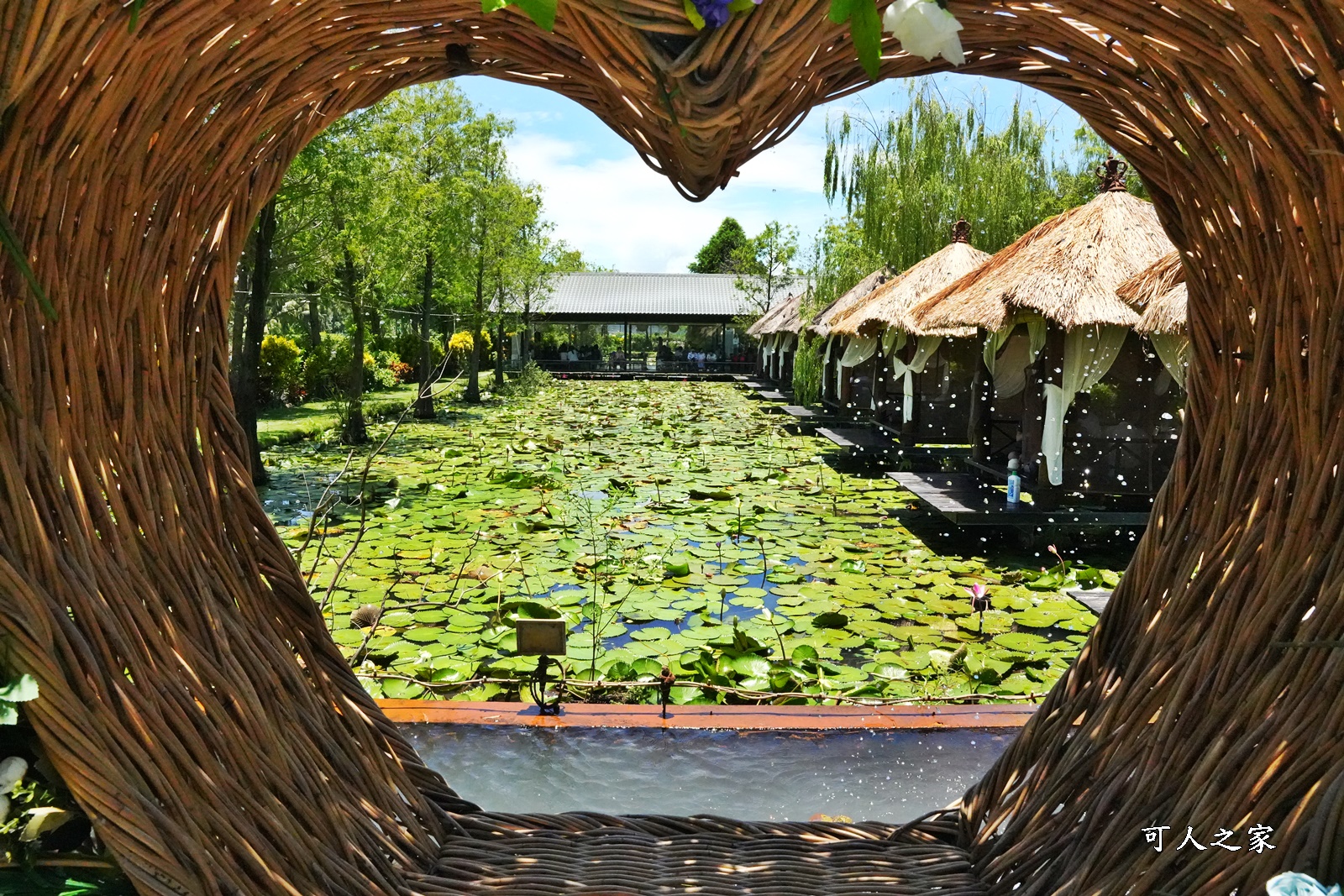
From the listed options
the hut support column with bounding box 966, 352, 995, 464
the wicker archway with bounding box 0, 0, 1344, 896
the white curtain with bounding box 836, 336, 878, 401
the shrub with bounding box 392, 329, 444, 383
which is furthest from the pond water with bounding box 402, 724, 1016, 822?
the shrub with bounding box 392, 329, 444, 383

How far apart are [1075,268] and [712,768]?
6.47 meters

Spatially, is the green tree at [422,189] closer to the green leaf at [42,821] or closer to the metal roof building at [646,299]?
the green leaf at [42,821]

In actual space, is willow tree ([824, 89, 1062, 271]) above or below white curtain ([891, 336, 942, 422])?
above

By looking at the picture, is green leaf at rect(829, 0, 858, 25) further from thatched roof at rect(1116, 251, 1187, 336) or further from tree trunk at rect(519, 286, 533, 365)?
tree trunk at rect(519, 286, 533, 365)

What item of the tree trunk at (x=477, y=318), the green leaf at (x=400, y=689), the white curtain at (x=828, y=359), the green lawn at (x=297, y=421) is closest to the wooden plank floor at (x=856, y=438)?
the white curtain at (x=828, y=359)

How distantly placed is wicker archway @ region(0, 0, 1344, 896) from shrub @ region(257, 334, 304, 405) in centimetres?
1371

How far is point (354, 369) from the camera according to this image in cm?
1165

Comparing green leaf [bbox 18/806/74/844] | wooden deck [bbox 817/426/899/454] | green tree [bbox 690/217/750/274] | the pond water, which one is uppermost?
green tree [bbox 690/217/750/274]

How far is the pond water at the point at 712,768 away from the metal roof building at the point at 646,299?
29714mm

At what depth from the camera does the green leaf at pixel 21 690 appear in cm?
74

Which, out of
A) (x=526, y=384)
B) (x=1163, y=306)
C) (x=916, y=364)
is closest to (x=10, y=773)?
(x=1163, y=306)

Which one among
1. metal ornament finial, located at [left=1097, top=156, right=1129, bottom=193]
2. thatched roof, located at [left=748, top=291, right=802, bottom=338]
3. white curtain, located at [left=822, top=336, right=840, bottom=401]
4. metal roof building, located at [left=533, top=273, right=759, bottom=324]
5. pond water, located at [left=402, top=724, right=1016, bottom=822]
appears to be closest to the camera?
pond water, located at [left=402, top=724, right=1016, bottom=822]

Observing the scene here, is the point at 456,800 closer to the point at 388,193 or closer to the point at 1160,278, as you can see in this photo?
the point at 1160,278

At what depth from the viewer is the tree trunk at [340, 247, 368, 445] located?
35.2 feet
